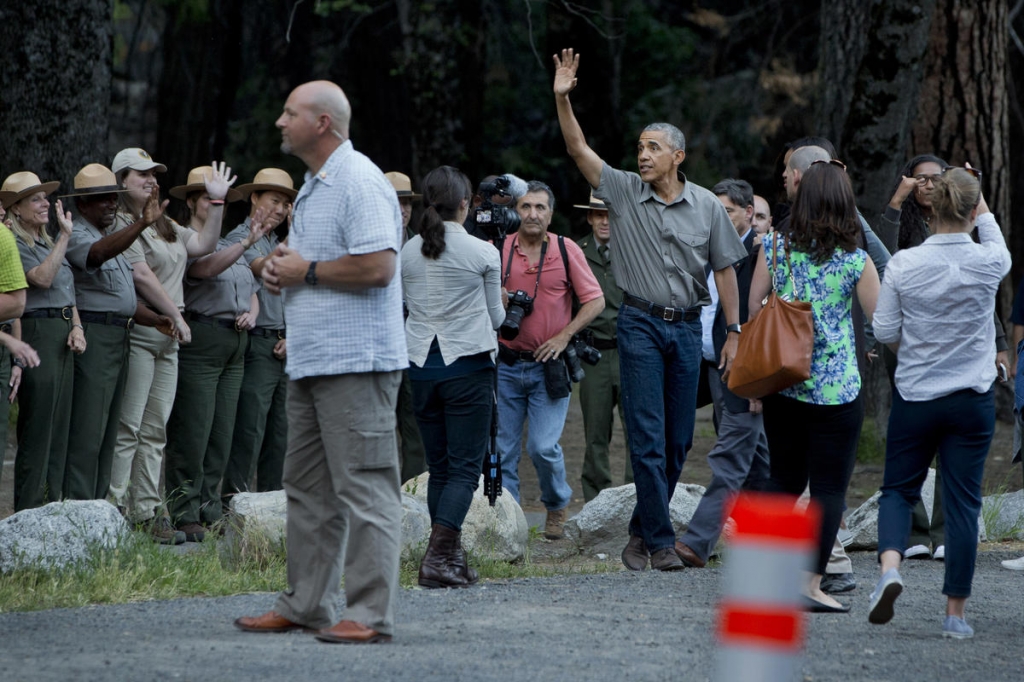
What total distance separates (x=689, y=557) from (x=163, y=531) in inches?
124

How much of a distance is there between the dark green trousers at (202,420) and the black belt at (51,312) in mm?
1012

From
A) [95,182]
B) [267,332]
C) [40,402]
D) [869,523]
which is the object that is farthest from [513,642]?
[267,332]

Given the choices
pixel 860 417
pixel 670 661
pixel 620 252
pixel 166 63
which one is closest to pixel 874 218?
pixel 620 252

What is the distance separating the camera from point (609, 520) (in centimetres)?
845

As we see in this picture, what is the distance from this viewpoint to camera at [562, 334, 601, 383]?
349 inches

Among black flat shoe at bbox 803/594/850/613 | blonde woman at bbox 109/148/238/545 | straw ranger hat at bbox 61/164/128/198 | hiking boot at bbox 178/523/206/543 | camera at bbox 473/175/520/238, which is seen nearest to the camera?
black flat shoe at bbox 803/594/850/613

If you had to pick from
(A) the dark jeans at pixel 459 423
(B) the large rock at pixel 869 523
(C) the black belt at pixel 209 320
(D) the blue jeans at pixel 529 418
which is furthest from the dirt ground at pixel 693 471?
(A) the dark jeans at pixel 459 423

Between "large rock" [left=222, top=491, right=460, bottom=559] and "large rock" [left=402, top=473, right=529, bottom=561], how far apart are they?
259 mm

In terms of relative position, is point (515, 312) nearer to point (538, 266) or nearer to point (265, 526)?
point (538, 266)

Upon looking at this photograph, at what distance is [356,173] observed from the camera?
5.21 meters

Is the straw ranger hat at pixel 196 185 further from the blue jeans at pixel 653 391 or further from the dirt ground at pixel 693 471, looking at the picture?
the blue jeans at pixel 653 391

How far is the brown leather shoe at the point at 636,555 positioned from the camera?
7.45 m

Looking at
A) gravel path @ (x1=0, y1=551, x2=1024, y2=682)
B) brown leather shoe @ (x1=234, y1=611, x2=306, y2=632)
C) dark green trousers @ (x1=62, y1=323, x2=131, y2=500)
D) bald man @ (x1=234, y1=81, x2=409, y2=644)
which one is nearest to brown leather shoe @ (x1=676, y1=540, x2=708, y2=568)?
gravel path @ (x1=0, y1=551, x2=1024, y2=682)

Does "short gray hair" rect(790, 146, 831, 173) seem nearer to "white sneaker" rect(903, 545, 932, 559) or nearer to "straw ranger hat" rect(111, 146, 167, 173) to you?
"white sneaker" rect(903, 545, 932, 559)
